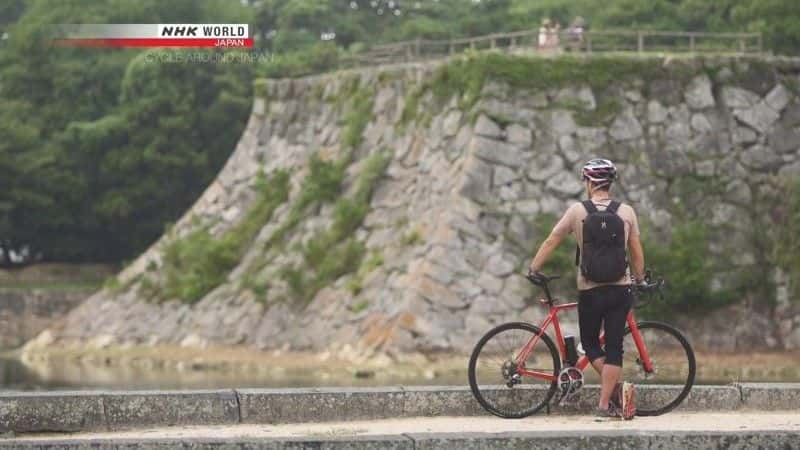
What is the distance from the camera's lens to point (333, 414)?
13.7 m

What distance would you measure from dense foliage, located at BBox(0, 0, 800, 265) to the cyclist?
124ft

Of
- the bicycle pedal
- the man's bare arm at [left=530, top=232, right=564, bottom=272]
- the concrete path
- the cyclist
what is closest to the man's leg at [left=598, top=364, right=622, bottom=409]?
the cyclist

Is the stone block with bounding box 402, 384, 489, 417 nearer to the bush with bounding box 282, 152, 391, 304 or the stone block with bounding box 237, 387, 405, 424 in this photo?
the stone block with bounding box 237, 387, 405, 424

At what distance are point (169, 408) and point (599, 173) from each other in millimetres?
3416

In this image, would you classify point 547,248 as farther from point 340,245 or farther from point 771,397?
point 340,245

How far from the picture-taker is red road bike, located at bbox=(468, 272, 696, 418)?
44.5 ft

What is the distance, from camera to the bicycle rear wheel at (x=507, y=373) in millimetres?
13570

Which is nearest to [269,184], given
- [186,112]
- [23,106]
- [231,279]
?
[231,279]

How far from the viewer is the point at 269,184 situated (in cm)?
4434

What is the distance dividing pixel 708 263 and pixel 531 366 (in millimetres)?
23023

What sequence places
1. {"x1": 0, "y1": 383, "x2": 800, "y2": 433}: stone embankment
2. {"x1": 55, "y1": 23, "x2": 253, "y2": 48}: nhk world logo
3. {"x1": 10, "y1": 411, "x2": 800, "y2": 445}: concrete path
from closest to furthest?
{"x1": 10, "y1": 411, "x2": 800, "y2": 445}: concrete path
{"x1": 0, "y1": 383, "x2": 800, "y2": 433}: stone embankment
{"x1": 55, "y1": 23, "x2": 253, "y2": 48}: nhk world logo

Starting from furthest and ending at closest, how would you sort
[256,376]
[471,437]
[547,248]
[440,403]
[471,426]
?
1. [256,376]
2. [440,403]
3. [547,248]
4. [471,426]
5. [471,437]

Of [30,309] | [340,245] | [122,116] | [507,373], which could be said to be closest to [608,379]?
[507,373]

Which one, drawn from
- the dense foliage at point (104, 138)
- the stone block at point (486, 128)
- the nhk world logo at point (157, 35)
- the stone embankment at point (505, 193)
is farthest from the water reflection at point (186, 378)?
the dense foliage at point (104, 138)
